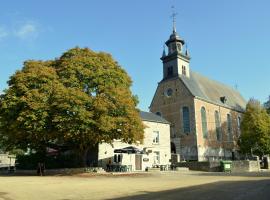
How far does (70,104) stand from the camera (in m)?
29.0

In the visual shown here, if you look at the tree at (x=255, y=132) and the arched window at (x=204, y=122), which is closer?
the tree at (x=255, y=132)

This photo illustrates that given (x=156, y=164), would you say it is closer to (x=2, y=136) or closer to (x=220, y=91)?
(x=2, y=136)

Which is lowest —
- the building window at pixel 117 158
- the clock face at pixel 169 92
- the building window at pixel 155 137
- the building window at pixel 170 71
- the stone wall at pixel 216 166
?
the stone wall at pixel 216 166

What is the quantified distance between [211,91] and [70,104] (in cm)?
3894

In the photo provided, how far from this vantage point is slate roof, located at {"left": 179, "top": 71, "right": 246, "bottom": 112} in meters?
58.5

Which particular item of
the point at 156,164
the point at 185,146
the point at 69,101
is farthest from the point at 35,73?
the point at 185,146

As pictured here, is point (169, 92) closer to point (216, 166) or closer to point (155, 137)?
point (155, 137)

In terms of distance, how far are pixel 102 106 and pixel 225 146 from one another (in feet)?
120

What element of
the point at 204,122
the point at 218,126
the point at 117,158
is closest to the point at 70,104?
the point at 117,158

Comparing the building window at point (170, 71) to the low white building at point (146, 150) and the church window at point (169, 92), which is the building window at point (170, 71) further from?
the low white building at point (146, 150)

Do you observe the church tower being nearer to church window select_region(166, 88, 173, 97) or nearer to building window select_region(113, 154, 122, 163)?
church window select_region(166, 88, 173, 97)

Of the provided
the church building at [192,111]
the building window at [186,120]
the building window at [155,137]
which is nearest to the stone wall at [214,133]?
the church building at [192,111]

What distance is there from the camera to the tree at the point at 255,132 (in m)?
53.7

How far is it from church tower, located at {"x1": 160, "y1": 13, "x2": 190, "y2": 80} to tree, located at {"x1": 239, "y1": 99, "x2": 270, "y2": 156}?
12063mm
